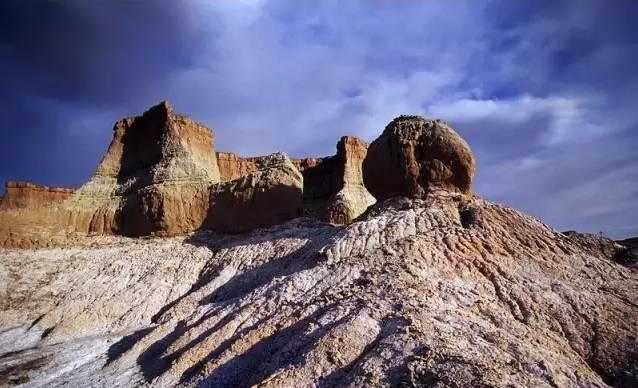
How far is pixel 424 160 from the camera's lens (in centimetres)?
1783

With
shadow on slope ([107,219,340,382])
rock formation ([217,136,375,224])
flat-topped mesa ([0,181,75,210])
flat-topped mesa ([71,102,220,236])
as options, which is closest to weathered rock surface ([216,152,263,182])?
rock formation ([217,136,375,224])

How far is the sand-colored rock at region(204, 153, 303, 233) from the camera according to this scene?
23781mm

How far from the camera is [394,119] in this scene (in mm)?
19453

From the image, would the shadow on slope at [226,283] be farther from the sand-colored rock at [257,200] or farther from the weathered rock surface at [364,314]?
the sand-colored rock at [257,200]

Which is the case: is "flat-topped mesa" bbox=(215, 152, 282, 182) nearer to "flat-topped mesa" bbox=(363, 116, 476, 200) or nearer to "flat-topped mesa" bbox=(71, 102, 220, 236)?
"flat-topped mesa" bbox=(71, 102, 220, 236)

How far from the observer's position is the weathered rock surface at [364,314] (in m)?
9.21

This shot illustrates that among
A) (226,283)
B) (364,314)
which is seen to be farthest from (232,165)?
(364,314)

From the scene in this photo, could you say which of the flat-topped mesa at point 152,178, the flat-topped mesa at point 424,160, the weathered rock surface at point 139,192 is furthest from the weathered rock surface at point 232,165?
the flat-topped mesa at point 424,160

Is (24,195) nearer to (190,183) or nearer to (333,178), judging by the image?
(190,183)

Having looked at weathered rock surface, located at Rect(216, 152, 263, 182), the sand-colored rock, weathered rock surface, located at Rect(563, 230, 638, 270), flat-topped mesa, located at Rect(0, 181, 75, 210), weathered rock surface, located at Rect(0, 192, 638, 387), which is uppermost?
weathered rock surface, located at Rect(216, 152, 263, 182)

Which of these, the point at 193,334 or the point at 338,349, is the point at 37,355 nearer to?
the point at 193,334

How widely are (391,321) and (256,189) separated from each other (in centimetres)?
1484

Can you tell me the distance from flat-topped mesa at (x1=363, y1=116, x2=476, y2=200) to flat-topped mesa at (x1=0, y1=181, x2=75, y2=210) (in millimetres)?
27784

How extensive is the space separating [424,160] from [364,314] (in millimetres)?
8611
